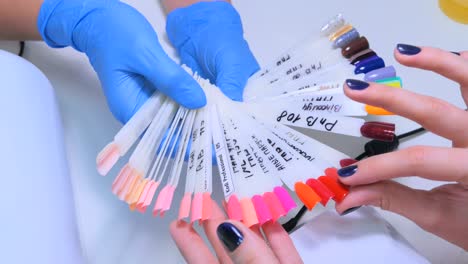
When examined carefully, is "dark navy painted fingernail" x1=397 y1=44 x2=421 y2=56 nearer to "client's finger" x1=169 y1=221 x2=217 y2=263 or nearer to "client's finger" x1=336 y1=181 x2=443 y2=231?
"client's finger" x1=336 y1=181 x2=443 y2=231

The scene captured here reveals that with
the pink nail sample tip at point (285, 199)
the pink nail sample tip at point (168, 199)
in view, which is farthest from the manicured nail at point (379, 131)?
the pink nail sample tip at point (168, 199)

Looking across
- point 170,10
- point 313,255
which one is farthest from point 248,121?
point 170,10

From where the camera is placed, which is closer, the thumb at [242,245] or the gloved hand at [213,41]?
the thumb at [242,245]

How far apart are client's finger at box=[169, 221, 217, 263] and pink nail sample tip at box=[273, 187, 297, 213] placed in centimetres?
9

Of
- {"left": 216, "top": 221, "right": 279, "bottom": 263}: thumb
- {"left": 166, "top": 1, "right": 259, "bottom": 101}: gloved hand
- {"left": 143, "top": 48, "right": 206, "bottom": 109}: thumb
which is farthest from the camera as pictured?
{"left": 166, "top": 1, "right": 259, "bottom": 101}: gloved hand

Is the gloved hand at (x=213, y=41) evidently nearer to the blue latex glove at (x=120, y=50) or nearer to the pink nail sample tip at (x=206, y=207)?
the blue latex glove at (x=120, y=50)

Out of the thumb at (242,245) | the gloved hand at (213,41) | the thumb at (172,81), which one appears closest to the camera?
the thumb at (242,245)

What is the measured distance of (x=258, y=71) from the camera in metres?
0.62

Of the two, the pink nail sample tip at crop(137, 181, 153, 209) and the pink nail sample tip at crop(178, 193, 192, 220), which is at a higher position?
the pink nail sample tip at crop(137, 181, 153, 209)

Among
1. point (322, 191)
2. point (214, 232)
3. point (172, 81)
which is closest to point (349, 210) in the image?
point (322, 191)

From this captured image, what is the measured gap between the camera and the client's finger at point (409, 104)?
1.32ft

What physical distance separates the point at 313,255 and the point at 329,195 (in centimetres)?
6

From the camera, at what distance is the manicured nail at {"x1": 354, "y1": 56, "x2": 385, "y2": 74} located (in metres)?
0.53

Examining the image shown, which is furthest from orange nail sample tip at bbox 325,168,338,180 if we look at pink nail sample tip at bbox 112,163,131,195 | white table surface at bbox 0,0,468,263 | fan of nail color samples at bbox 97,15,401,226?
pink nail sample tip at bbox 112,163,131,195
